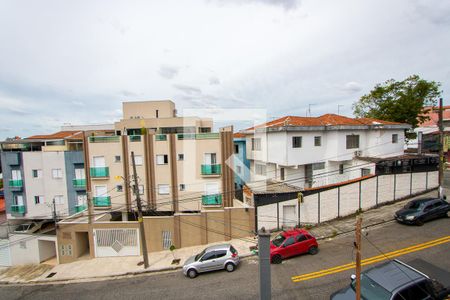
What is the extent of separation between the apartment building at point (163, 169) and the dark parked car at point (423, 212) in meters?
12.6

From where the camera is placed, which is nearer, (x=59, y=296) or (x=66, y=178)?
(x=59, y=296)

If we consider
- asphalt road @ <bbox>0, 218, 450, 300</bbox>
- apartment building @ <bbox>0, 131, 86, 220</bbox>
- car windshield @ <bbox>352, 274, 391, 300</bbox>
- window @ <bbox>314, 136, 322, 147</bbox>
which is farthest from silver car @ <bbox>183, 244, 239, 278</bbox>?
apartment building @ <bbox>0, 131, 86, 220</bbox>

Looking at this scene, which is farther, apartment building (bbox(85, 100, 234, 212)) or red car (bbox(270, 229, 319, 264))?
apartment building (bbox(85, 100, 234, 212))

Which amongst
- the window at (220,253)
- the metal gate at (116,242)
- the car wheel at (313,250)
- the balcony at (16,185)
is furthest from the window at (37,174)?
the car wheel at (313,250)

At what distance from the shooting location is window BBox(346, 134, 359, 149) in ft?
69.6

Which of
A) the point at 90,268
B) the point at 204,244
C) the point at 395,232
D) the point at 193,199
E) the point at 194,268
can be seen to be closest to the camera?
the point at 194,268

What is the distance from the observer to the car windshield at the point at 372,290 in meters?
6.90

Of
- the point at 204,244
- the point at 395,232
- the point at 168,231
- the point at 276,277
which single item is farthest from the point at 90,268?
the point at 395,232

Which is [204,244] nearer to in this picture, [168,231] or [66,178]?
[168,231]

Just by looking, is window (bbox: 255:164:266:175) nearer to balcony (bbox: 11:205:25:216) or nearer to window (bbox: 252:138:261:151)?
window (bbox: 252:138:261:151)

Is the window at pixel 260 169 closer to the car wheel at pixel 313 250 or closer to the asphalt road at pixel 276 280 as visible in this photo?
the asphalt road at pixel 276 280

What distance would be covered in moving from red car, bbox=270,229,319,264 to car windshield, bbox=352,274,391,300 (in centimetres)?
463

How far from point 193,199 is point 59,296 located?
10522mm

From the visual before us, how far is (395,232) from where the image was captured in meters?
13.7
